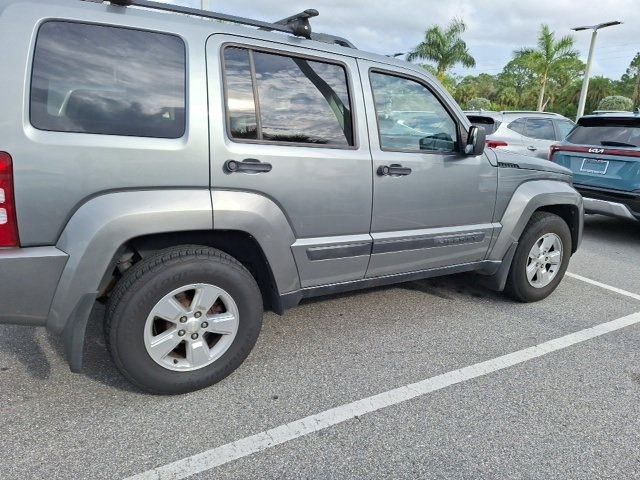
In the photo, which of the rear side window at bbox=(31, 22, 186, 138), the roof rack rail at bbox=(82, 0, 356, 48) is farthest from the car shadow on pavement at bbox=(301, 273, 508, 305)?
the rear side window at bbox=(31, 22, 186, 138)

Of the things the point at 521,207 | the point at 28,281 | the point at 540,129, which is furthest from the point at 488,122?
the point at 28,281

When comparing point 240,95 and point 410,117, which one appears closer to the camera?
point 240,95

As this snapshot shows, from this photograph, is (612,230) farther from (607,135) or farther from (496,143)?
(496,143)

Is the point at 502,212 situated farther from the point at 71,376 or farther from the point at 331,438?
the point at 71,376

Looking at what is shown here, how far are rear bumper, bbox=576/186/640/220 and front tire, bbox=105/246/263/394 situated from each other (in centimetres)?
535

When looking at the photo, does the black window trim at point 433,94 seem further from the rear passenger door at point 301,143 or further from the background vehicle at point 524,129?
the background vehicle at point 524,129

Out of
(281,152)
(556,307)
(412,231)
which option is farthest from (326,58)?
(556,307)

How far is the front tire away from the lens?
7.46ft

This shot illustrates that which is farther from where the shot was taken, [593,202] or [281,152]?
[593,202]

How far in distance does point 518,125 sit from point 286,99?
23.4ft

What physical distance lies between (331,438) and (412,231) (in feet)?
→ 4.75

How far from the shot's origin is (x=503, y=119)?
8.44m

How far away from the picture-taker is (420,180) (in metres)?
3.04

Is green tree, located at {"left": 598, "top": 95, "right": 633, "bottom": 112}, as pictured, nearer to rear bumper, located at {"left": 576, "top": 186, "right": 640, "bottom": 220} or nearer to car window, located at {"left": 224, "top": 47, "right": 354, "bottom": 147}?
rear bumper, located at {"left": 576, "top": 186, "right": 640, "bottom": 220}
